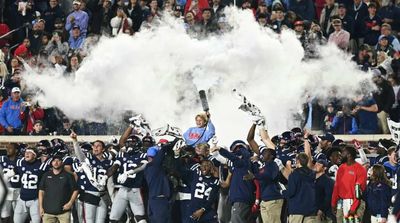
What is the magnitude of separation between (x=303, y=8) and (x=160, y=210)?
749 cm

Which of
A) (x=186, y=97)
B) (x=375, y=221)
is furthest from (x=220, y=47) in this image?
(x=375, y=221)

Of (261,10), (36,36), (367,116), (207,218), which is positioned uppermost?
(261,10)

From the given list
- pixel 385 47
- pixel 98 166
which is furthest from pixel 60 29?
pixel 98 166

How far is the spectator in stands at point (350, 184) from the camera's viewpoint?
643 inches

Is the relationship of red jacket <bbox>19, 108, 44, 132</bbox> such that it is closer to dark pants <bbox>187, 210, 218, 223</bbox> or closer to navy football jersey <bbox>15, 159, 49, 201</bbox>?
navy football jersey <bbox>15, 159, 49, 201</bbox>

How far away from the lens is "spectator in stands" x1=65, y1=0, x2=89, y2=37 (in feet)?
79.0

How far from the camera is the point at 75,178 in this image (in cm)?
1858

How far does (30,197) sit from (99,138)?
243 cm

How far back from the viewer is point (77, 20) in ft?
79.7

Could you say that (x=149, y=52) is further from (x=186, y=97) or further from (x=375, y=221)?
(x=375, y=221)

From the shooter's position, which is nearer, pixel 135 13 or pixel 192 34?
pixel 192 34

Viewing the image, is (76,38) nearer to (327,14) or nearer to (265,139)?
(327,14)

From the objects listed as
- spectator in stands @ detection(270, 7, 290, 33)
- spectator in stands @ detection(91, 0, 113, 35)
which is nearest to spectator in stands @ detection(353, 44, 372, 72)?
spectator in stands @ detection(270, 7, 290, 33)

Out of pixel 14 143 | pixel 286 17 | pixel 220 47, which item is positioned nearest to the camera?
pixel 14 143
